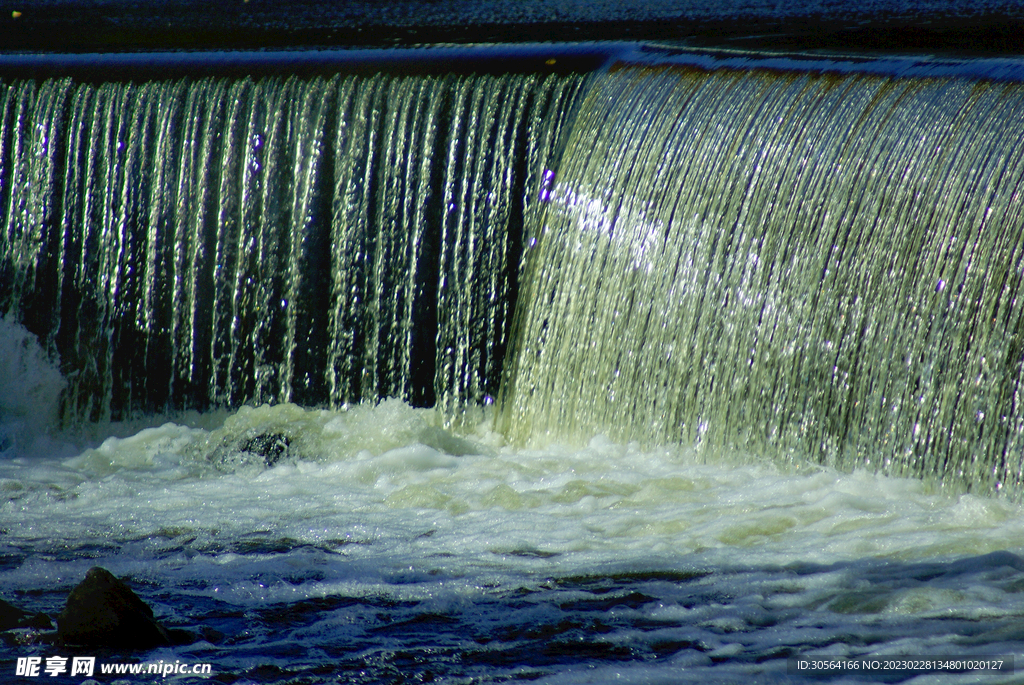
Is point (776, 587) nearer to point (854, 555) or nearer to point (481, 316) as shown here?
point (854, 555)

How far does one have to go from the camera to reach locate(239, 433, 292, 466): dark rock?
19.3ft

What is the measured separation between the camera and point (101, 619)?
3.21 m

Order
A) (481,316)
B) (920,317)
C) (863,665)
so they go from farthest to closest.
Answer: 1. (481,316)
2. (920,317)
3. (863,665)

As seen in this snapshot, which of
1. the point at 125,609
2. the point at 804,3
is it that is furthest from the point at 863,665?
the point at 804,3

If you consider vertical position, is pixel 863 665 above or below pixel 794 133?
below

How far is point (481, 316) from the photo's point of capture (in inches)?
251

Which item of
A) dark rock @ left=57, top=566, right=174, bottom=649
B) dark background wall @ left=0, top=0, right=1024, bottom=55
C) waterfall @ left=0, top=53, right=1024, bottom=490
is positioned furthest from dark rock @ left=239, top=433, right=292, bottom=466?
dark background wall @ left=0, top=0, right=1024, bottom=55

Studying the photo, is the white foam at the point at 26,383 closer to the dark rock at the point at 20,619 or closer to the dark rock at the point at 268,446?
the dark rock at the point at 268,446

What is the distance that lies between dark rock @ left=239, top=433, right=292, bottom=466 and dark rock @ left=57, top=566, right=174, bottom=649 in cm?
255

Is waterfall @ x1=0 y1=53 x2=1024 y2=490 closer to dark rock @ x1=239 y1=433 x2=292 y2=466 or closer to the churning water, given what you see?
the churning water

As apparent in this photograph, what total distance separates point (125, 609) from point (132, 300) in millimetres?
4029

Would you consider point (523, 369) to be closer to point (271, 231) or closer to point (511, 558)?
point (271, 231)

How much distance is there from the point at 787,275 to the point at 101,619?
351cm

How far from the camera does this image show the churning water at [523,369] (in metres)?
3.60
